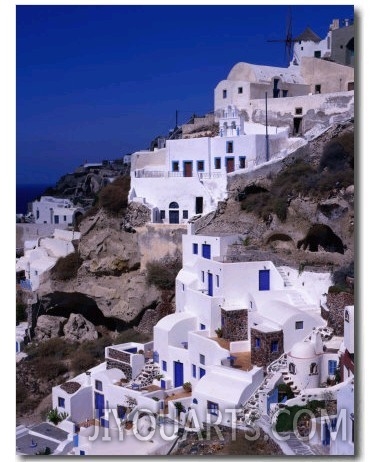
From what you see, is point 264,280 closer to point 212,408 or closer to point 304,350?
point 304,350

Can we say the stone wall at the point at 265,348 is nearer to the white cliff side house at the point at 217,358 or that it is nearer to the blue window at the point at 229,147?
the white cliff side house at the point at 217,358

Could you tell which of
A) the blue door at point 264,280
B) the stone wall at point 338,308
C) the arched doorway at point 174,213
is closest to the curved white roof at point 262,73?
the arched doorway at point 174,213

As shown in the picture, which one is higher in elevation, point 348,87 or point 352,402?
point 348,87

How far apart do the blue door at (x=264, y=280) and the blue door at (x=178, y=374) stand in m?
2.07

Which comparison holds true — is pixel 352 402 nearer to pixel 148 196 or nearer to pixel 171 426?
pixel 171 426

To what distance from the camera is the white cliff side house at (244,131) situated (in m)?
16.7

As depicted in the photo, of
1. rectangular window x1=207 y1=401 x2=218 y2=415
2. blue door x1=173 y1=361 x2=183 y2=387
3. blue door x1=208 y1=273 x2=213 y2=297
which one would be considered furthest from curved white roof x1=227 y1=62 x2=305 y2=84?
rectangular window x1=207 y1=401 x2=218 y2=415

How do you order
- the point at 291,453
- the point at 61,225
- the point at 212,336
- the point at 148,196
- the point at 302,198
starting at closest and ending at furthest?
the point at 291,453 → the point at 212,336 → the point at 302,198 → the point at 148,196 → the point at 61,225

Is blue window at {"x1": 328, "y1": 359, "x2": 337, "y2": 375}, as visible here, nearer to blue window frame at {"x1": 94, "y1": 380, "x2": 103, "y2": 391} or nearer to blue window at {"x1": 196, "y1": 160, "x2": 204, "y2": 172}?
blue window frame at {"x1": 94, "y1": 380, "x2": 103, "y2": 391}

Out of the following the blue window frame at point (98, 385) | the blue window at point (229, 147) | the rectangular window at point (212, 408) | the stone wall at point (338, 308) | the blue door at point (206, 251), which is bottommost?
the blue window frame at point (98, 385)

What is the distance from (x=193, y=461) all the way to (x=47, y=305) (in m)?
8.21

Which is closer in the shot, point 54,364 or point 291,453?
point 291,453

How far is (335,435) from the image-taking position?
32.5ft
